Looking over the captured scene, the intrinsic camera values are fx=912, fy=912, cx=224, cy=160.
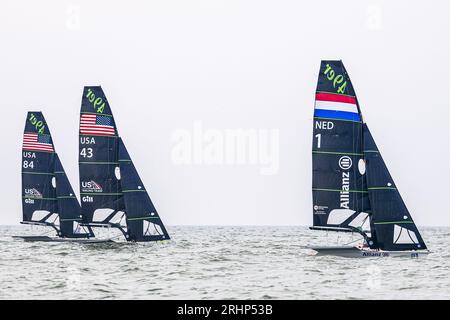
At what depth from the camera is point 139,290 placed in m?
33.8

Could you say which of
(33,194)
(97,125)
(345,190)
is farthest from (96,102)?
(345,190)

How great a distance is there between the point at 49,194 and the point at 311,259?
28052mm

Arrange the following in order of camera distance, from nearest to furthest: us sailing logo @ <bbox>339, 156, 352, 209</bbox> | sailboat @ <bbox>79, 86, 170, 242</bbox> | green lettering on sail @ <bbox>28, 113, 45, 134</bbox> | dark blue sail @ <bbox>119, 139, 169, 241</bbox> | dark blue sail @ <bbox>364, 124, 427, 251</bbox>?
dark blue sail @ <bbox>364, 124, 427, 251</bbox>, us sailing logo @ <bbox>339, 156, 352, 209</bbox>, dark blue sail @ <bbox>119, 139, 169, 241</bbox>, sailboat @ <bbox>79, 86, 170, 242</bbox>, green lettering on sail @ <bbox>28, 113, 45, 134</bbox>

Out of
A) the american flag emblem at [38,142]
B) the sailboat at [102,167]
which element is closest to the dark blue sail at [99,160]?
the sailboat at [102,167]

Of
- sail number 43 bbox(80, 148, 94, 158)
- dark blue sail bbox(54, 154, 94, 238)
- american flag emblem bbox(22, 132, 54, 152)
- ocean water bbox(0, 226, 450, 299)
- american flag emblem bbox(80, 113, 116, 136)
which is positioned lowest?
ocean water bbox(0, 226, 450, 299)

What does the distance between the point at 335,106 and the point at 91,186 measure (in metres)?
21.9

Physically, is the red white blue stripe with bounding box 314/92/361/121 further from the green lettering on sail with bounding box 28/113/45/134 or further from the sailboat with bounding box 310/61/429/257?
the green lettering on sail with bounding box 28/113/45/134

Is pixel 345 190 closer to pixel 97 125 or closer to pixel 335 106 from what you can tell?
pixel 335 106

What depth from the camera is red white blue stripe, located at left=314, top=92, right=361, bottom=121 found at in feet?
149

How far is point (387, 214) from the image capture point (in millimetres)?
44594

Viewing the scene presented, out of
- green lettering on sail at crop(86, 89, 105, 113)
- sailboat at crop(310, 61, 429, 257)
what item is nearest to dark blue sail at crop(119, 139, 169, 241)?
green lettering on sail at crop(86, 89, 105, 113)

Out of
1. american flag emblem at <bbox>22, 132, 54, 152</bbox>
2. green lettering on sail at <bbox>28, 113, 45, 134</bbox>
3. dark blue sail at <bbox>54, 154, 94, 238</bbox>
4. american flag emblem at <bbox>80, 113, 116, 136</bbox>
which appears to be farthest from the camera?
green lettering on sail at <bbox>28, 113, 45, 134</bbox>

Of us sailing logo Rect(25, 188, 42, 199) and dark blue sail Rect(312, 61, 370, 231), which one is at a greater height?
dark blue sail Rect(312, 61, 370, 231)

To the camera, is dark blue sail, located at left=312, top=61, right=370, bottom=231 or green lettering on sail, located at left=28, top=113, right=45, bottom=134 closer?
dark blue sail, located at left=312, top=61, right=370, bottom=231
